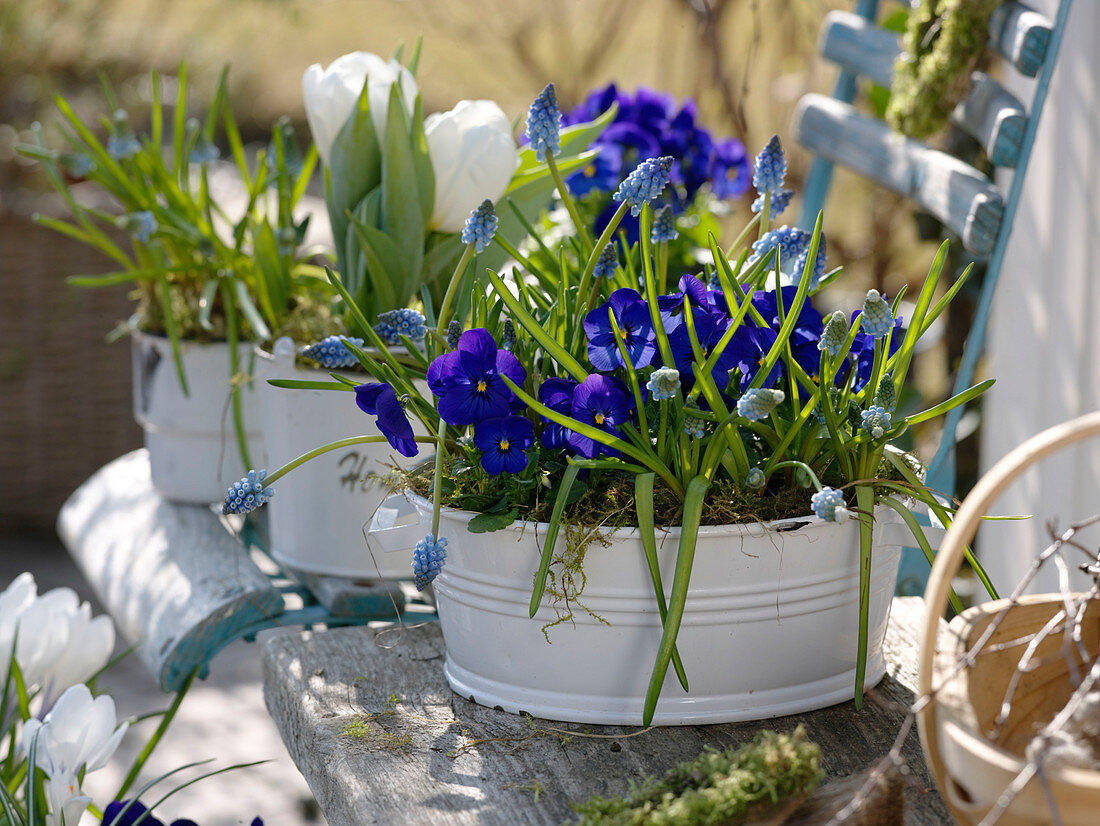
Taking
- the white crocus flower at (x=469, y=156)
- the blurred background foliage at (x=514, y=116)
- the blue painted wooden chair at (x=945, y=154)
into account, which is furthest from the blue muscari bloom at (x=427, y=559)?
the blurred background foliage at (x=514, y=116)

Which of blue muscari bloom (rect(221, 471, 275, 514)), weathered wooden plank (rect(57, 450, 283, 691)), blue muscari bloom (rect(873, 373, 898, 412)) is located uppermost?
blue muscari bloom (rect(873, 373, 898, 412))

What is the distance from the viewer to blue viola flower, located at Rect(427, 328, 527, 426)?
62cm

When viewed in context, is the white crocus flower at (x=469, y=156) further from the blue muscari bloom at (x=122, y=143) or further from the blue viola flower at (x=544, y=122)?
the blue muscari bloom at (x=122, y=143)

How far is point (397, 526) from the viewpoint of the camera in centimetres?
70

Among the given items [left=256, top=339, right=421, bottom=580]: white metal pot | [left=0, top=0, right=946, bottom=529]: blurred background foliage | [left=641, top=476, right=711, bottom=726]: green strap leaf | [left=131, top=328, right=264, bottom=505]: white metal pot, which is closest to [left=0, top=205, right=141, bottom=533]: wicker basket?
[left=0, top=0, right=946, bottom=529]: blurred background foliage

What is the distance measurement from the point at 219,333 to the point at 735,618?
28.9 inches

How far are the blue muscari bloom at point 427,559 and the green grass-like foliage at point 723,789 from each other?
0.15 meters

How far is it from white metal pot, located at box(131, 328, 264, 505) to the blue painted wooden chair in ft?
2.35

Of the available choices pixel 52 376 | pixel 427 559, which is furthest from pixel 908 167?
pixel 52 376

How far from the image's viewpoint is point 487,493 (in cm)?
65

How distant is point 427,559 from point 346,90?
49 cm

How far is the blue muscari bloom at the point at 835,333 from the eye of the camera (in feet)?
1.92

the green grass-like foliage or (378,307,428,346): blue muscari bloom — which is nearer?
the green grass-like foliage

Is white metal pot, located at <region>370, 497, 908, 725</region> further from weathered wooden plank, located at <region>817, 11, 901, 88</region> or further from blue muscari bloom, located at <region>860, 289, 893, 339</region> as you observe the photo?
weathered wooden plank, located at <region>817, 11, 901, 88</region>
